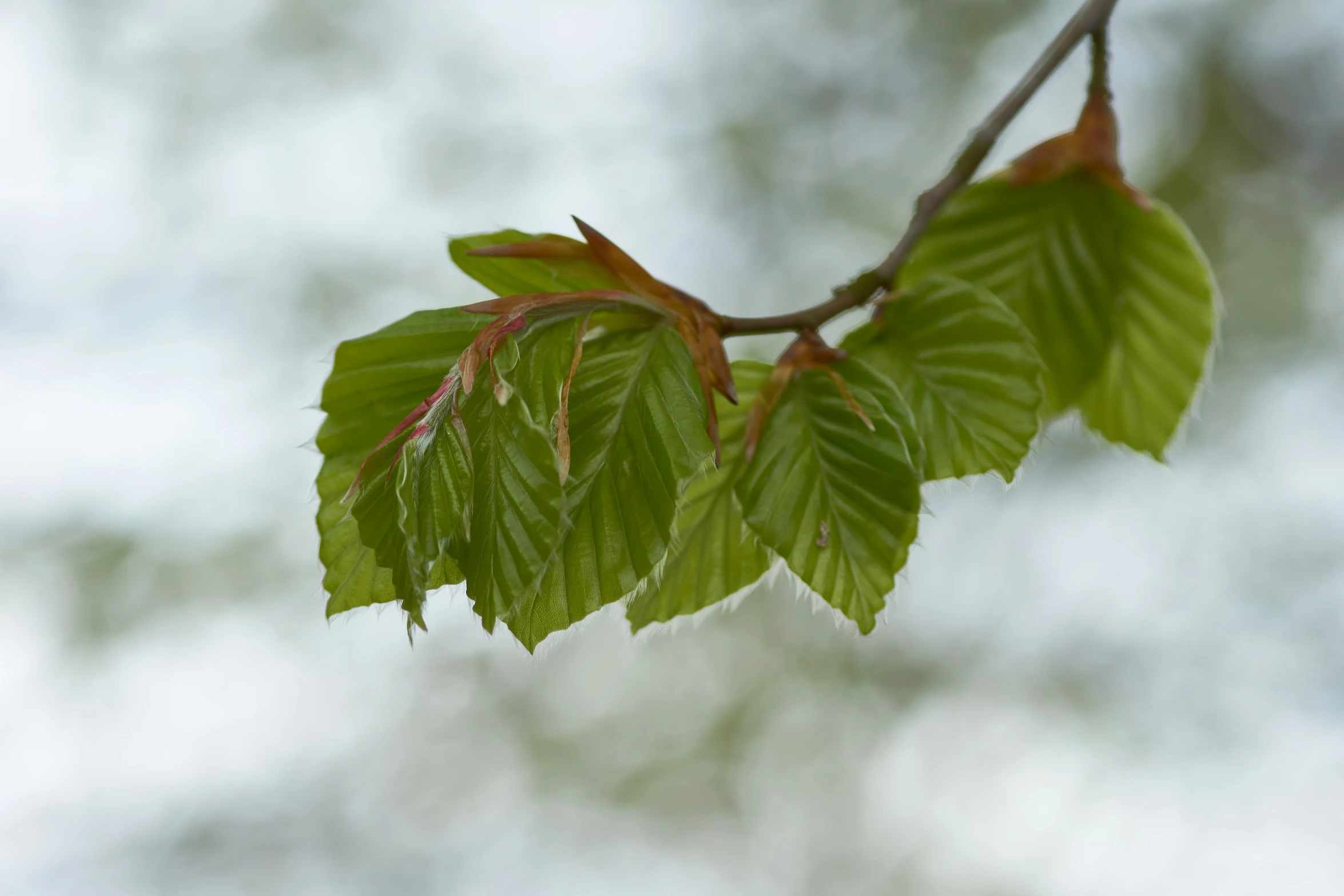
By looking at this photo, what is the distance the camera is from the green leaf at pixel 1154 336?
1.56ft

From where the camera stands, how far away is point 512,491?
11.8 inches

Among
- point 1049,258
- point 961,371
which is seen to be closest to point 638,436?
point 961,371

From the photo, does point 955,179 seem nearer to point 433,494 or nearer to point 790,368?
point 790,368

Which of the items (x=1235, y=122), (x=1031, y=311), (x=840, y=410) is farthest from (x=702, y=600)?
(x=1235, y=122)

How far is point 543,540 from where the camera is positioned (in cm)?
29

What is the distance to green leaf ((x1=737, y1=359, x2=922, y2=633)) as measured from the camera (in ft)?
1.17

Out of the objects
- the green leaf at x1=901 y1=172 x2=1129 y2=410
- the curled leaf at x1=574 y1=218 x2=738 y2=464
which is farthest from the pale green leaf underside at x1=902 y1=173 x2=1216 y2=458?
the curled leaf at x1=574 y1=218 x2=738 y2=464

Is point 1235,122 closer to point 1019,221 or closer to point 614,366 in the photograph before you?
point 1019,221

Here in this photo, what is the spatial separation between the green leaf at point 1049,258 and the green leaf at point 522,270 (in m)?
0.21

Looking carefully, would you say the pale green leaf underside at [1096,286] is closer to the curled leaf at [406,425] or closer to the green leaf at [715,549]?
the green leaf at [715,549]

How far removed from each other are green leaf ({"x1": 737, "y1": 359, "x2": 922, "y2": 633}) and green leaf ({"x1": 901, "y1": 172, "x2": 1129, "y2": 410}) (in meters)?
0.17

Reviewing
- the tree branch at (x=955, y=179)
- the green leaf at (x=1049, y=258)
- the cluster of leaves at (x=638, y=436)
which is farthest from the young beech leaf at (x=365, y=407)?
the green leaf at (x=1049, y=258)

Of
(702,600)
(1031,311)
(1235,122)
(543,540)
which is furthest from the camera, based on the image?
(1235,122)

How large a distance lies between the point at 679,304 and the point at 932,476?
119 millimetres
